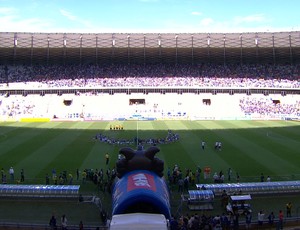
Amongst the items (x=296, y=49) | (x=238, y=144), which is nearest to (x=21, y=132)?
(x=238, y=144)

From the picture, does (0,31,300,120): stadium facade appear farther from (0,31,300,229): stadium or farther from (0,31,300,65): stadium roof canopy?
(0,31,300,229): stadium

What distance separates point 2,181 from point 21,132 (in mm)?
19713

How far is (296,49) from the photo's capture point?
68.6m

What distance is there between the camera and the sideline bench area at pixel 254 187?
19.8 metres

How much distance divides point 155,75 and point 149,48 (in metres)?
4.91

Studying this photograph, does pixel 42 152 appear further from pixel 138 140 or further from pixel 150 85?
pixel 150 85

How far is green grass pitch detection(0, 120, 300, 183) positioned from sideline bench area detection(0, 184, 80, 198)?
113 inches

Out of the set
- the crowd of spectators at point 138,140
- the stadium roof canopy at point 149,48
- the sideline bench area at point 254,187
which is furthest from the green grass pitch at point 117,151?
the stadium roof canopy at point 149,48

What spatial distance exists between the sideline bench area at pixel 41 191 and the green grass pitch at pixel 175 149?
2870mm

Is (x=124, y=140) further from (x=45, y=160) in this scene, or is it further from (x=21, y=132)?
(x=21, y=132)

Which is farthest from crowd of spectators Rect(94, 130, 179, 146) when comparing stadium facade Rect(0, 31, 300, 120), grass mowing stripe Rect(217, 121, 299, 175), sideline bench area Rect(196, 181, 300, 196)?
stadium facade Rect(0, 31, 300, 120)

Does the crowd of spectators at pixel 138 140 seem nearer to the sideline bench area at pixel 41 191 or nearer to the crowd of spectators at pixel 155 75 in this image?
the sideline bench area at pixel 41 191

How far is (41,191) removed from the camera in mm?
19688

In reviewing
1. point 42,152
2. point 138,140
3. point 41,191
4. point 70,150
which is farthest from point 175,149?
point 41,191
